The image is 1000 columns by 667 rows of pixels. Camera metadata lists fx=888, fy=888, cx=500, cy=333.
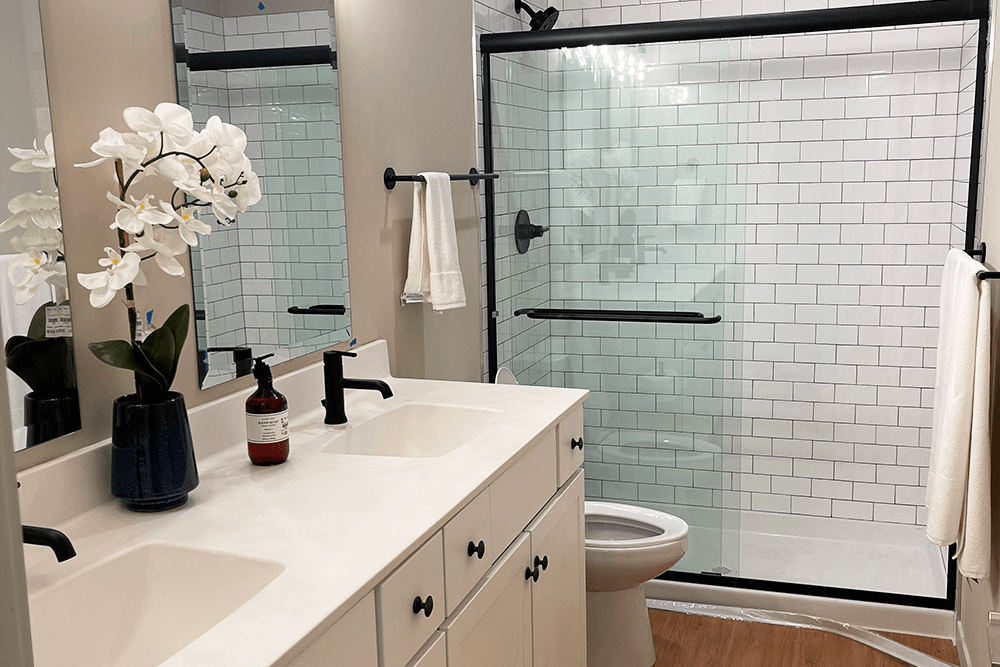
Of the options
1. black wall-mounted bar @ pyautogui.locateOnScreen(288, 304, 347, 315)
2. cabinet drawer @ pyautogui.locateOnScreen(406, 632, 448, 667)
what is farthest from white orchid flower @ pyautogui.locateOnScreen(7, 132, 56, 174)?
cabinet drawer @ pyautogui.locateOnScreen(406, 632, 448, 667)

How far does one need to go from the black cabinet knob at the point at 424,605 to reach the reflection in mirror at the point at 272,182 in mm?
654

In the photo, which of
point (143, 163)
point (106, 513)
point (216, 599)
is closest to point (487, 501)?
point (216, 599)

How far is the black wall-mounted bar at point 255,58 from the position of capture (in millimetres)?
1648

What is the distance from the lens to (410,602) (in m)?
1.30

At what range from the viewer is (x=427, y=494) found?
4.76 feet

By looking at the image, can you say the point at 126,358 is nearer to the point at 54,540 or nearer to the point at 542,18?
the point at 54,540

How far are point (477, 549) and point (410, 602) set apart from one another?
10.5 inches

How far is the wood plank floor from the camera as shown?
2721mm

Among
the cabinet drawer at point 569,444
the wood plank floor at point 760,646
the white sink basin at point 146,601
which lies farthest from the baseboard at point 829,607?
the white sink basin at point 146,601

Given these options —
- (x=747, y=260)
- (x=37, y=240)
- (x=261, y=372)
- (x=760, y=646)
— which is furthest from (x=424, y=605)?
(x=747, y=260)

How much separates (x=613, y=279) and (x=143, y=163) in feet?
6.30

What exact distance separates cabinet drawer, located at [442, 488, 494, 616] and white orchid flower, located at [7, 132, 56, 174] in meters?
0.82

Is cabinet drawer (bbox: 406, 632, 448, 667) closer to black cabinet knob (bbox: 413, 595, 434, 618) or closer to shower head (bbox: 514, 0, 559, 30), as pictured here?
black cabinet knob (bbox: 413, 595, 434, 618)

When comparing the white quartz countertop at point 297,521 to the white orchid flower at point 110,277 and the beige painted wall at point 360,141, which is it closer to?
the beige painted wall at point 360,141
